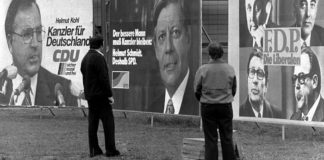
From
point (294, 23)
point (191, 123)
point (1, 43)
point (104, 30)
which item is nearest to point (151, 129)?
point (191, 123)

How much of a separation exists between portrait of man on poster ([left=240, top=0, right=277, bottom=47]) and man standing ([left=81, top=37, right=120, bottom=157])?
3544 millimetres

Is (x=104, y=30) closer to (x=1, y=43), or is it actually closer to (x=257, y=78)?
(x=1, y=43)

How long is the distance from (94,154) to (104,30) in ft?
20.4

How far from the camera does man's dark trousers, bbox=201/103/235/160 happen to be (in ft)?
32.4

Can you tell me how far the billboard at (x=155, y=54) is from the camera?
15.5 metres

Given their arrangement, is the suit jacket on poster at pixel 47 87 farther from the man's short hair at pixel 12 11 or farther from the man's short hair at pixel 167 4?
the man's short hair at pixel 167 4

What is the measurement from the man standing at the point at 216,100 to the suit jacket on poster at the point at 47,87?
877 centimetres

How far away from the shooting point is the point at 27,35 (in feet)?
62.3

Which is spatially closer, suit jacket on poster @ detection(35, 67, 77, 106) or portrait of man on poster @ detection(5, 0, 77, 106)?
suit jacket on poster @ detection(35, 67, 77, 106)

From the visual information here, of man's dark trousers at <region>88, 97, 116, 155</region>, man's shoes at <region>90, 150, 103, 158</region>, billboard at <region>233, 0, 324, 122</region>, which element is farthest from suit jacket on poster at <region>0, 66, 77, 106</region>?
man's shoes at <region>90, 150, 103, 158</region>

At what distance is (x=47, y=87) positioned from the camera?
1872 centimetres

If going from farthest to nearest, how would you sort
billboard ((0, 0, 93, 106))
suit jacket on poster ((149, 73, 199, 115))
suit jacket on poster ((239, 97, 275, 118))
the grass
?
billboard ((0, 0, 93, 106)) < suit jacket on poster ((149, 73, 199, 115)) < suit jacket on poster ((239, 97, 275, 118)) < the grass

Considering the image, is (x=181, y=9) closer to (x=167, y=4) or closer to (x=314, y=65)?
(x=167, y=4)

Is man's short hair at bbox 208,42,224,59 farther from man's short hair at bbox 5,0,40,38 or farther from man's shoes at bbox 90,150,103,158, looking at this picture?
man's short hair at bbox 5,0,40,38
